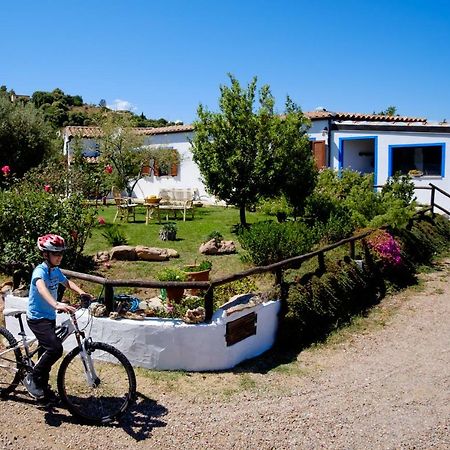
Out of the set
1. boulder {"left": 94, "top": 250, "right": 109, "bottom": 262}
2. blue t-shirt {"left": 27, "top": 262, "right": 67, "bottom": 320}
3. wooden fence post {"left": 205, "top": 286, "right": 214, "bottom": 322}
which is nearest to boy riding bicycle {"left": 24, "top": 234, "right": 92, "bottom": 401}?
blue t-shirt {"left": 27, "top": 262, "right": 67, "bottom": 320}

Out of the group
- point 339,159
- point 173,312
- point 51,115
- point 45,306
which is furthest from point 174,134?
point 51,115

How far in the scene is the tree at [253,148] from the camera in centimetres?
1286

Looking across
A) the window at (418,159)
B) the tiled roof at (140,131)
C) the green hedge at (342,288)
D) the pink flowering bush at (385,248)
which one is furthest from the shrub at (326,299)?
the tiled roof at (140,131)

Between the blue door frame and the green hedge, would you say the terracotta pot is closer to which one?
the green hedge

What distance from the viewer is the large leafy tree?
20.0 meters

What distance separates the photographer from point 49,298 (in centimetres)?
474

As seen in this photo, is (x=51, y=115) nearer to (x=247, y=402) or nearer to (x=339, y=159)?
(x=339, y=159)

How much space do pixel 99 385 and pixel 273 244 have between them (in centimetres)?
477

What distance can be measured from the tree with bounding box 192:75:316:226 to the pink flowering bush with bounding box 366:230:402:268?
2668mm

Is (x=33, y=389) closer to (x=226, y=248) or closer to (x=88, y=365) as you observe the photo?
(x=88, y=365)

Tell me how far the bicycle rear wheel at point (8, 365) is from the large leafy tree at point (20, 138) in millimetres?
15386

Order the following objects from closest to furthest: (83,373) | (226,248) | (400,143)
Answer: (83,373) → (226,248) → (400,143)

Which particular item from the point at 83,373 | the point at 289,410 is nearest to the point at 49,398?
the point at 83,373

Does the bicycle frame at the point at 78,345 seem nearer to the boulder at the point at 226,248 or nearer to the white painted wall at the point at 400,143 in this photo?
the boulder at the point at 226,248
